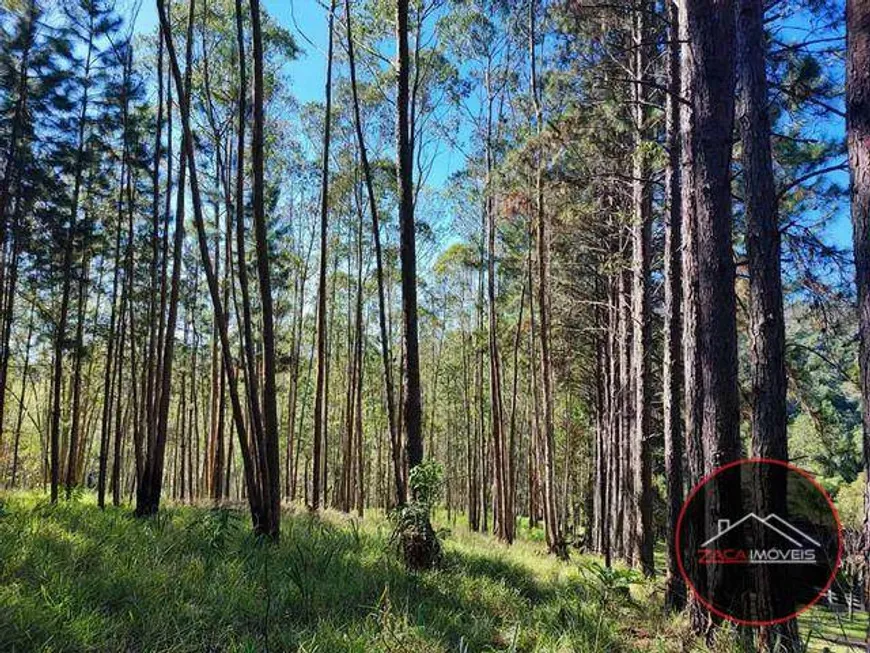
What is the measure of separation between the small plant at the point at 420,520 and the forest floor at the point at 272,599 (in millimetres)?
163

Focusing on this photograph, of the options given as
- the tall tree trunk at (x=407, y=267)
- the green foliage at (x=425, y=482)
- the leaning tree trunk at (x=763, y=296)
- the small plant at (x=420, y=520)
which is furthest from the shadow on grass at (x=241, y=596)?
the leaning tree trunk at (x=763, y=296)

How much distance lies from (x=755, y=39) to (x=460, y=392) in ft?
66.7

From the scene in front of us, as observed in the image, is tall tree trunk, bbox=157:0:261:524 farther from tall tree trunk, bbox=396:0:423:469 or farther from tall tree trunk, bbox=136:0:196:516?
tall tree trunk, bbox=396:0:423:469

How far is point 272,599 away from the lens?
3674mm

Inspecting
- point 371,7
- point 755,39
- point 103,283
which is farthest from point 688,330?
point 103,283

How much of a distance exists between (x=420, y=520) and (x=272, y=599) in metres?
1.79

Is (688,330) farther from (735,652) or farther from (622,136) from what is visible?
(622,136)

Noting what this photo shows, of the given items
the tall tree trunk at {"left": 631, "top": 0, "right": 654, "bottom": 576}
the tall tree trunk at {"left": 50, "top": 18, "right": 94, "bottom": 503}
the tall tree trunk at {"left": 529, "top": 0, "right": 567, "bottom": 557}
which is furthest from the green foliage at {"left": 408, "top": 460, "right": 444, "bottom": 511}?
the tall tree trunk at {"left": 50, "top": 18, "right": 94, "bottom": 503}

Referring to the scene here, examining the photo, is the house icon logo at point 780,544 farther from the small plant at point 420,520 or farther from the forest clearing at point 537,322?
the small plant at point 420,520

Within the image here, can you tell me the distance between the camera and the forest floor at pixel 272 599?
9.37 ft

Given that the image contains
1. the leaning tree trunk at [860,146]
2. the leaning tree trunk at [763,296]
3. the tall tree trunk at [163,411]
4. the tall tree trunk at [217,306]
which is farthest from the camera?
the tall tree trunk at [163,411]

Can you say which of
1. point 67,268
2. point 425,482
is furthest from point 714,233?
point 67,268

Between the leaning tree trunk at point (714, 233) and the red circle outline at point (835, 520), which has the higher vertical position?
the leaning tree trunk at point (714, 233)

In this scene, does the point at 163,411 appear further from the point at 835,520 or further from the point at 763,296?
the point at 835,520
